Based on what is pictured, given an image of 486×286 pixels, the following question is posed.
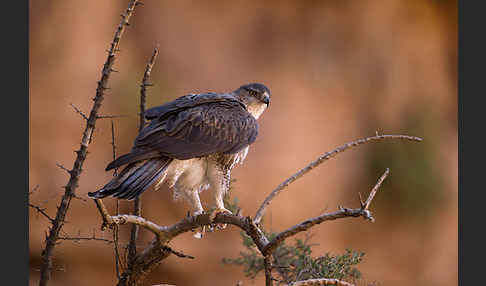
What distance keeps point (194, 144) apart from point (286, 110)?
3803 millimetres

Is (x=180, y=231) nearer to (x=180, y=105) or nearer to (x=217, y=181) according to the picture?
(x=217, y=181)

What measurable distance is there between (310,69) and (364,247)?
271 cm

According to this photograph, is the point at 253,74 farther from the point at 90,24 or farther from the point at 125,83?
the point at 90,24

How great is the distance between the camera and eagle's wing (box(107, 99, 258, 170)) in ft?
9.67

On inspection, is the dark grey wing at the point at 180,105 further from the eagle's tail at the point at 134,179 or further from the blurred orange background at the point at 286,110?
the blurred orange background at the point at 286,110

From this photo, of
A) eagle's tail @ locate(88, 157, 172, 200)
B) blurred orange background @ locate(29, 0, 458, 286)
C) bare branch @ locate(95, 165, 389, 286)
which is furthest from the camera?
blurred orange background @ locate(29, 0, 458, 286)

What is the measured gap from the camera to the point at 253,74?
663cm

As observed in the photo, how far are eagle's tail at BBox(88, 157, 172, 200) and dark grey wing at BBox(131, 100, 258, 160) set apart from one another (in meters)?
0.07

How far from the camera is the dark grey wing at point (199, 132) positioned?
9.71 feet

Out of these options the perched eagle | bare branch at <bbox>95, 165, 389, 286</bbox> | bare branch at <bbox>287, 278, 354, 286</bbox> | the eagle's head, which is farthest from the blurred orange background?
bare branch at <bbox>287, 278, 354, 286</bbox>

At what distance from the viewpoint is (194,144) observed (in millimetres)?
3055

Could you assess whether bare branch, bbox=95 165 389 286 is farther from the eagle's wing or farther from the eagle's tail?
the eagle's wing

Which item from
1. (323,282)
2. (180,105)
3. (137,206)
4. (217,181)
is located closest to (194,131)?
(180,105)

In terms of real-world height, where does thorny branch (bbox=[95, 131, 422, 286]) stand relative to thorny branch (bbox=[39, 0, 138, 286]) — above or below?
below
